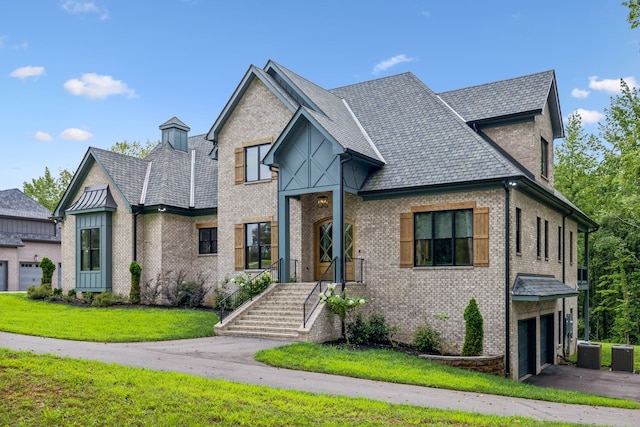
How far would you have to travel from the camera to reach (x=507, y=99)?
2094 cm

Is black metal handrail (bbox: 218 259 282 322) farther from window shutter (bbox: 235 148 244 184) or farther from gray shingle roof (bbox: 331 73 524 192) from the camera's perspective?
gray shingle roof (bbox: 331 73 524 192)

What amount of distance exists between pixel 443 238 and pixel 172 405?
1120 cm

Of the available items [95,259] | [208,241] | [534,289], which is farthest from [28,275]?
[534,289]

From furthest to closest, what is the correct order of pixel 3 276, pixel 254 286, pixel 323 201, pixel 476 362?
pixel 3 276
pixel 323 201
pixel 254 286
pixel 476 362

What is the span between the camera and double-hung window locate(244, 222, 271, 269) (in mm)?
21672

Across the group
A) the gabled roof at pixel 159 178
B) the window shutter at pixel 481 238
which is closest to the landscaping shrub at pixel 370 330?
the window shutter at pixel 481 238

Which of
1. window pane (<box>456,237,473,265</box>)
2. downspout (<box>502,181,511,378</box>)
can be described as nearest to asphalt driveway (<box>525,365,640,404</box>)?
downspout (<box>502,181,511,378</box>)

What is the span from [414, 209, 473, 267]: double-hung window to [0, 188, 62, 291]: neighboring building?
29.5m

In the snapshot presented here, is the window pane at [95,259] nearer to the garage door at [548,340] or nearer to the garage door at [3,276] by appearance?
the garage door at [3,276]

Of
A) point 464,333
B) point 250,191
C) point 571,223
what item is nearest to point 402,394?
point 464,333

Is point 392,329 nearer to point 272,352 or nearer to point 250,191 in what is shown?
point 272,352

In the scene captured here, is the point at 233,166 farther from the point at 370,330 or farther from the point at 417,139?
the point at 370,330

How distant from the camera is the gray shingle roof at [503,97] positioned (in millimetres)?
20234

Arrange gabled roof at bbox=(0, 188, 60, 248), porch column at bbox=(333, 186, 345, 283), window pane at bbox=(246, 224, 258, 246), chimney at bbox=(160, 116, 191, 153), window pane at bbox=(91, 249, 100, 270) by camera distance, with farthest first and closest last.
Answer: gabled roof at bbox=(0, 188, 60, 248)
chimney at bbox=(160, 116, 191, 153)
window pane at bbox=(91, 249, 100, 270)
window pane at bbox=(246, 224, 258, 246)
porch column at bbox=(333, 186, 345, 283)
